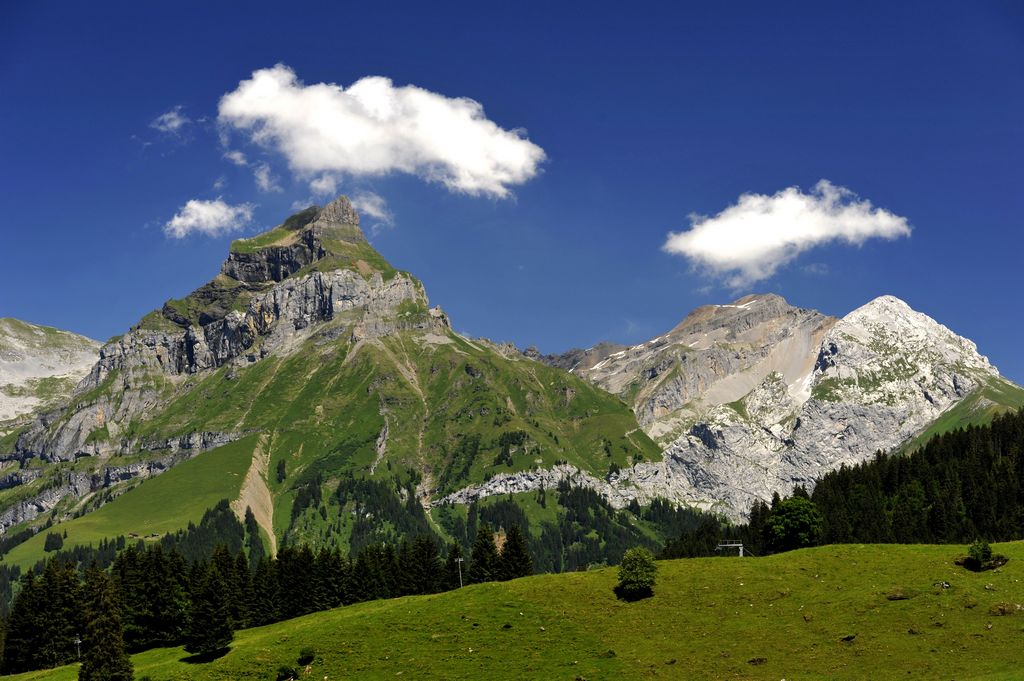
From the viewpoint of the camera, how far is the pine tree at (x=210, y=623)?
11619cm

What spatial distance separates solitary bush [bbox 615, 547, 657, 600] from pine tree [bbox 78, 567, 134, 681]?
2393 inches

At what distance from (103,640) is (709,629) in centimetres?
7426

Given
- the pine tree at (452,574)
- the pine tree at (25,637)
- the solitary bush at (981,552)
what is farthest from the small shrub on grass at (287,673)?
the solitary bush at (981,552)

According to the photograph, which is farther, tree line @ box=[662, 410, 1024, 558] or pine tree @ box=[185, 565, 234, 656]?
tree line @ box=[662, 410, 1024, 558]

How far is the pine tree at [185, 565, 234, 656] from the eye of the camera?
11619cm

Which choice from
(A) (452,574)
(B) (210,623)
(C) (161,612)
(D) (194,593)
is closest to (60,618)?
(C) (161,612)

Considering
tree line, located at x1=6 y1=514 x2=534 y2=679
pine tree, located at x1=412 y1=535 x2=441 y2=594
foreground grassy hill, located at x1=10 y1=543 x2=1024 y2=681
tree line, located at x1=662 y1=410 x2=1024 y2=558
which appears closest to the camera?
foreground grassy hill, located at x1=10 y1=543 x2=1024 y2=681

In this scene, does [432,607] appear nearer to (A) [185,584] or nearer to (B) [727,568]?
(B) [727,568]

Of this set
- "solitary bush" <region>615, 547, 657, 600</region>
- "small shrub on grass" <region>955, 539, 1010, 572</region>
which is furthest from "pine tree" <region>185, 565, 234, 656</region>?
"small shrub on grass" <region>955, 539, 1010, 572</region>

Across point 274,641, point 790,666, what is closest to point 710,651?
point 790,666

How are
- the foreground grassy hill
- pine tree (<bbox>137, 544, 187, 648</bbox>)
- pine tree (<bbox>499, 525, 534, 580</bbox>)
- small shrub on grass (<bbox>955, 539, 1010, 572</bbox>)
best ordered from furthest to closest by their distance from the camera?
pine tree (<bbox>499, 525, 534, 580</bbox>) → pine tree (<bbox>137, 544, 187, 648</bbox>) → small shrub on grass (<bbox>955, 539, 1010, 572</bbox>) → the foreground grassy hill

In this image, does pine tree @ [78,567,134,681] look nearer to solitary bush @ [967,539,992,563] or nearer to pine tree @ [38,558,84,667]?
pine tree @ [38,558,84,667]

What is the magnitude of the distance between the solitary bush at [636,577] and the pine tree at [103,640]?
60.8 metres

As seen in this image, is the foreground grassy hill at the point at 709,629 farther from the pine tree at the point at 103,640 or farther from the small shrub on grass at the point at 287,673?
the pine tree at the point at 103,640
